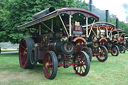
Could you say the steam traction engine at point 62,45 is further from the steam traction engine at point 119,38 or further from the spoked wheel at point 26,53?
the steam traction engine at point 119,38

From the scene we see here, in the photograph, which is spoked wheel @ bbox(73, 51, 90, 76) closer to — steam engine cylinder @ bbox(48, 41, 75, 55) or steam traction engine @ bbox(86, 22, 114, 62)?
steam engine cylinder @ bbox(48, 41, 75, 55)

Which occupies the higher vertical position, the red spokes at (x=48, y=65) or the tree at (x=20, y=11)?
the tree at (x=20, y=11)

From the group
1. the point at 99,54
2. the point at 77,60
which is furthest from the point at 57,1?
the point at 77,60

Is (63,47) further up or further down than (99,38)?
further down

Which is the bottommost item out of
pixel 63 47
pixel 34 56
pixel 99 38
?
pixel 34 56

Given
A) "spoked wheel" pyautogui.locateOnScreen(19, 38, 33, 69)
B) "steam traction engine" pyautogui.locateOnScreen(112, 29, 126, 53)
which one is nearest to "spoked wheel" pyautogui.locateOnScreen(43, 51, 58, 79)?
"spoked wheel" pyautogui.locateOnScreen(19, 38, 33, 69)

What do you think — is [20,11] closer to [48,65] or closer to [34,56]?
[34,56]

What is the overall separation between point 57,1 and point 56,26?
794cm

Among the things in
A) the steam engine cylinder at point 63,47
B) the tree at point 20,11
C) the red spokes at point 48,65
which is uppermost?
the tree at point 20,11

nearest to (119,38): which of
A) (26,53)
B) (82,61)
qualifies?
(82,61)

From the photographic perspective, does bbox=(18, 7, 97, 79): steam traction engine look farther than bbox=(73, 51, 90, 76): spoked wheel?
No

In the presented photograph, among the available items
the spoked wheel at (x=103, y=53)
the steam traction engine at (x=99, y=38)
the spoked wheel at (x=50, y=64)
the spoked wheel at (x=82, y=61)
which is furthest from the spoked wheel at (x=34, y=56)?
the spoked wheel at (x=103, y=53)

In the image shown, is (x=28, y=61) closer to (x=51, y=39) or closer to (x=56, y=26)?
(x=51, y=39)

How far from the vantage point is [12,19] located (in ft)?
42.3
